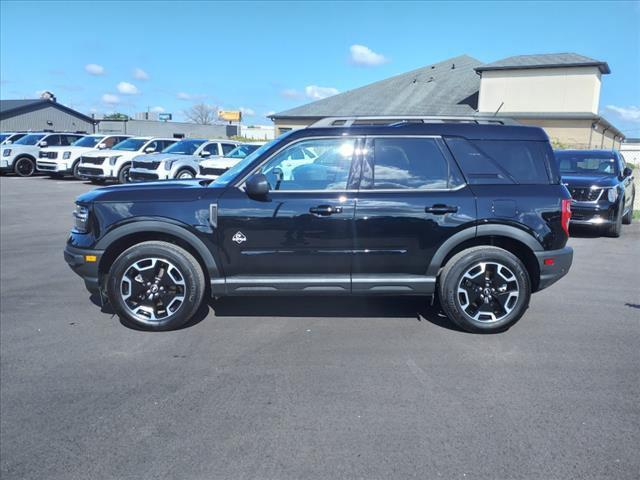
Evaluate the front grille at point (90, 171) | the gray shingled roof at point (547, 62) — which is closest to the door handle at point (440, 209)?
the front grille at point (90, 171)

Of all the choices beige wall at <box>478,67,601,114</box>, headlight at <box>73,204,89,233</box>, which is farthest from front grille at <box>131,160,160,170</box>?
beige wall at <box>478,67,601,114</box>

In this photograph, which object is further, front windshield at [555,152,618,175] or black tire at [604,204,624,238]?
front windshield at [555,152,618,175]

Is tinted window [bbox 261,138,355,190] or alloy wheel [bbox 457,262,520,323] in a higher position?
tinted window [bbox 261,138,355,190]

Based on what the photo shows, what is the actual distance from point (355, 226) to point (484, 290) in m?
1.35

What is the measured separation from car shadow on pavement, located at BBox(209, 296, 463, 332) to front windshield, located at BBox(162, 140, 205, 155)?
12972 mm

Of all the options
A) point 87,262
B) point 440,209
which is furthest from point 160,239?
point 440,209

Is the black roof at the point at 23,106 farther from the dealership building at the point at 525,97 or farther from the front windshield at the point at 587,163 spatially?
the front windshield at the point at 587,163

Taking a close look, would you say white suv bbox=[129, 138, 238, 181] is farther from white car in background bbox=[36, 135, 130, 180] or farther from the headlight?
the headlight

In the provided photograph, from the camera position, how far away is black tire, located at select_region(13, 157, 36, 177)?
854 inches

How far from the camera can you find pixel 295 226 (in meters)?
4.60

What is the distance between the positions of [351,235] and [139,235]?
2.00 meters

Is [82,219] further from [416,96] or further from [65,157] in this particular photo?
[416,96]

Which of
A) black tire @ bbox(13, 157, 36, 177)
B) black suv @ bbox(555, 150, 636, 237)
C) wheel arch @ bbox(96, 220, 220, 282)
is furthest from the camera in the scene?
black tire @ bbox(13, 157, 36, 177)

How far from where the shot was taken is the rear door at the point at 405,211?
15.1 ft
